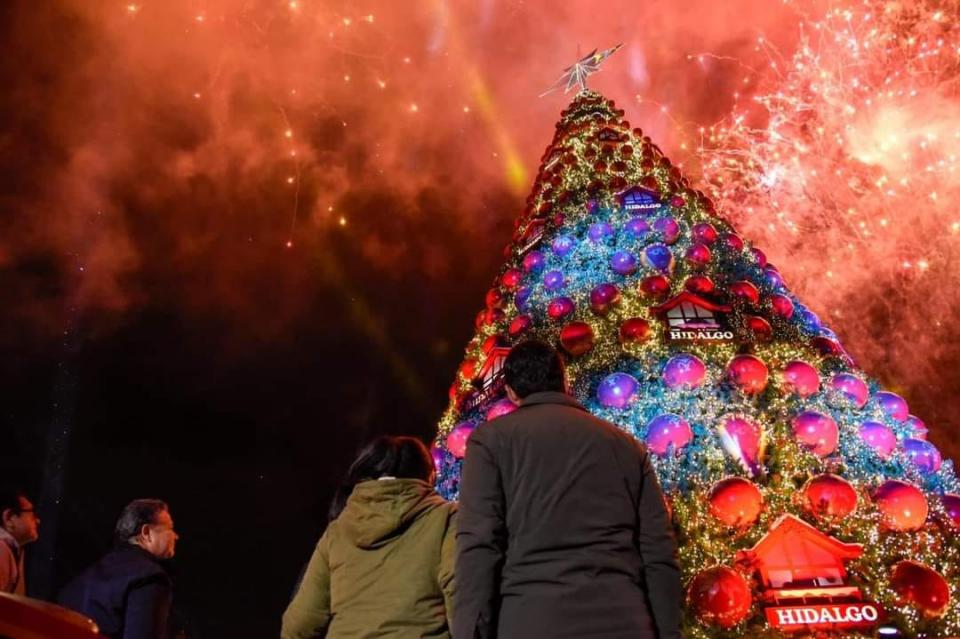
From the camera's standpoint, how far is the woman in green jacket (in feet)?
9.48

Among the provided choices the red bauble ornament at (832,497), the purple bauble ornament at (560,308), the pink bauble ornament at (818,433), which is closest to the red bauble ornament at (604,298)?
the purple bauble ornament at (560,308)

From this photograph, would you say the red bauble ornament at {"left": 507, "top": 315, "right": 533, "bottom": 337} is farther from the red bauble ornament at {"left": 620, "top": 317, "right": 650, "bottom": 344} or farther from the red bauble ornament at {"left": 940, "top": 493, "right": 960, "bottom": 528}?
the red bauble ornament at {"left": 940, "top": 493, "right": 960, "bottom": 528}

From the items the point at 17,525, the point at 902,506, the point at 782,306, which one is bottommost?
the point at 17,525

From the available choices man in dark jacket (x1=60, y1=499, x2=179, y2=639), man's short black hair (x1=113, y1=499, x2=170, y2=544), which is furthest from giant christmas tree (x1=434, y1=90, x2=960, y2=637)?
man in dark jacket (x1=60, y1=499, x2=179, y2=639)

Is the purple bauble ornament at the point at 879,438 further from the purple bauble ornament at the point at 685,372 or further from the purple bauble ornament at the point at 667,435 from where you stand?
the purple bauble ornament at the point at 667,435

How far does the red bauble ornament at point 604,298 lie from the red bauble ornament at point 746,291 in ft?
7.20

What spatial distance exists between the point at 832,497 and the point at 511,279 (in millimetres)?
7016

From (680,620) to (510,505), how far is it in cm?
82

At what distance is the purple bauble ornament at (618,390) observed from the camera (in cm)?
980

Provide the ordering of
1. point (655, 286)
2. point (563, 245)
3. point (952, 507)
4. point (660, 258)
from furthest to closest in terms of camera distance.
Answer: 1. point (563, 245)
2. point (660, 258)
3. point (655, 286)
4. point (952, 507)

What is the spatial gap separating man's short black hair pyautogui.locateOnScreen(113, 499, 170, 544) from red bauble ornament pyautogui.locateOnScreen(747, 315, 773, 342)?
375 inches

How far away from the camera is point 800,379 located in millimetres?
9734

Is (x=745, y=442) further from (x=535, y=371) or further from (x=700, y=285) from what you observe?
(x=535, y=371)

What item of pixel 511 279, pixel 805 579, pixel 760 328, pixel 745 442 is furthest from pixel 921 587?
pixel 511 279
